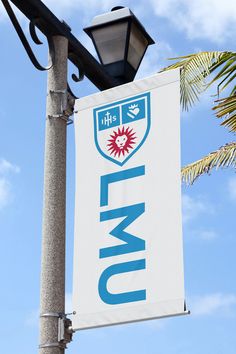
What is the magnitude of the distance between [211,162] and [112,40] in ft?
18.2

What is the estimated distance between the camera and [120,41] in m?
6.00

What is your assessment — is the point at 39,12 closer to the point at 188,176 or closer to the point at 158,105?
the point at 158,105

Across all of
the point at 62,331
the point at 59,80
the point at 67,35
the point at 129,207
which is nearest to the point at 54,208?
the point at 129,207

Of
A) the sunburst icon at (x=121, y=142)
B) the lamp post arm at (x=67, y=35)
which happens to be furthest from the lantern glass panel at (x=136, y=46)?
the sunburst icon at (x=121, y=142)

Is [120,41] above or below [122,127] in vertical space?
above

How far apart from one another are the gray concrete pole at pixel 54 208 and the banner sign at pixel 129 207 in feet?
0.62

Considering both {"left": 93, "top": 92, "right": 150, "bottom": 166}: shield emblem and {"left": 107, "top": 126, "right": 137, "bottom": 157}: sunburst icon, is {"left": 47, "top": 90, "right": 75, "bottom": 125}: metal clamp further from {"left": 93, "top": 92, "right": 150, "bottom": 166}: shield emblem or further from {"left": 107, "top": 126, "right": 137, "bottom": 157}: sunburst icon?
{"left": 107, "top": 126, "right": 137, "bottom": 157}: sunburst icon

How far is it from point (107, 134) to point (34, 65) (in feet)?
2.82

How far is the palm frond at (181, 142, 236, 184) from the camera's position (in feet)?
36.3

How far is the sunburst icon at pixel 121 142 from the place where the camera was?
4.98 m

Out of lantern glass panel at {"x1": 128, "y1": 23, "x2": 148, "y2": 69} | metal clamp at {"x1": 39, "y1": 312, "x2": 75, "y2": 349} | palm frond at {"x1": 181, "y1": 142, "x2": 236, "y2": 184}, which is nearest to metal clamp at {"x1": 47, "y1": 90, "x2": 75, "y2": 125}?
lantern glass panel at {"x1": 128, "y1": 23, "x2": 148, "y2": 69}

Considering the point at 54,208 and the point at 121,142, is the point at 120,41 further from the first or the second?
the point at 54,208

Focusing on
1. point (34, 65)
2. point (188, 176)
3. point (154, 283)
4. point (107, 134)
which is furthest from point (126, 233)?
point (188, 176)

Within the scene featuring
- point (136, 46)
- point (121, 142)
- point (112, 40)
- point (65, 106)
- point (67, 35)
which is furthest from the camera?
point (136, 46)
